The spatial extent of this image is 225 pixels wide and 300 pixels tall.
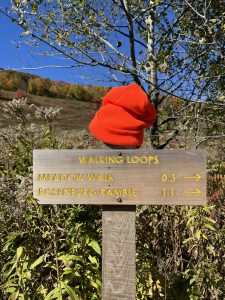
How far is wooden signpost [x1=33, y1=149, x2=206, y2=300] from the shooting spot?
2.55 meters

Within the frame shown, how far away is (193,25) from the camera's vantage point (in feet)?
17.7

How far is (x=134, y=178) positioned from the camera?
2.56 meters

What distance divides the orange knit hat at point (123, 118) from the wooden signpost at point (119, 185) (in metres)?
0.10

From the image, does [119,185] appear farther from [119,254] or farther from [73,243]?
[73,243]

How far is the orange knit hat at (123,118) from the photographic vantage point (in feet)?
8.69

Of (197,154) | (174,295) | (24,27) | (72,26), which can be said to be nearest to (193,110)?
(72,26)

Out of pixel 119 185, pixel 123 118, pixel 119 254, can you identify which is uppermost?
pixel 123 118

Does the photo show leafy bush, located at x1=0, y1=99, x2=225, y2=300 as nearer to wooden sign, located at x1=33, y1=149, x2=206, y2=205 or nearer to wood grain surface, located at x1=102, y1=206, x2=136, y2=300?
wood grain surface, located at x1=102, y1=206, x2=136, y2=300

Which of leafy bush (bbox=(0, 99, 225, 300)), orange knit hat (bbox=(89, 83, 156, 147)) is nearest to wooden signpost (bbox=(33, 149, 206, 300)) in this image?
orange knit hat (bbox=(89, 83, 156, 147))

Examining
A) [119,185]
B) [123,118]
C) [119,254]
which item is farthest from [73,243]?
[123,118]

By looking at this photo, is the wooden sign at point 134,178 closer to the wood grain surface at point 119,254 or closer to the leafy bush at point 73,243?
the wood grain surface at point 119,254

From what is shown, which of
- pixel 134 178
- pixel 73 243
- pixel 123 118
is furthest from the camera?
pixel 73 243

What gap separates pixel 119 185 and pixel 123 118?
382mm

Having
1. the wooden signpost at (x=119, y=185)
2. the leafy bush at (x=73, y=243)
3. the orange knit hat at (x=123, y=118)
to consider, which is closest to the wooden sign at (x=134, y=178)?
the wooden signpost at (x=119, y=185)
